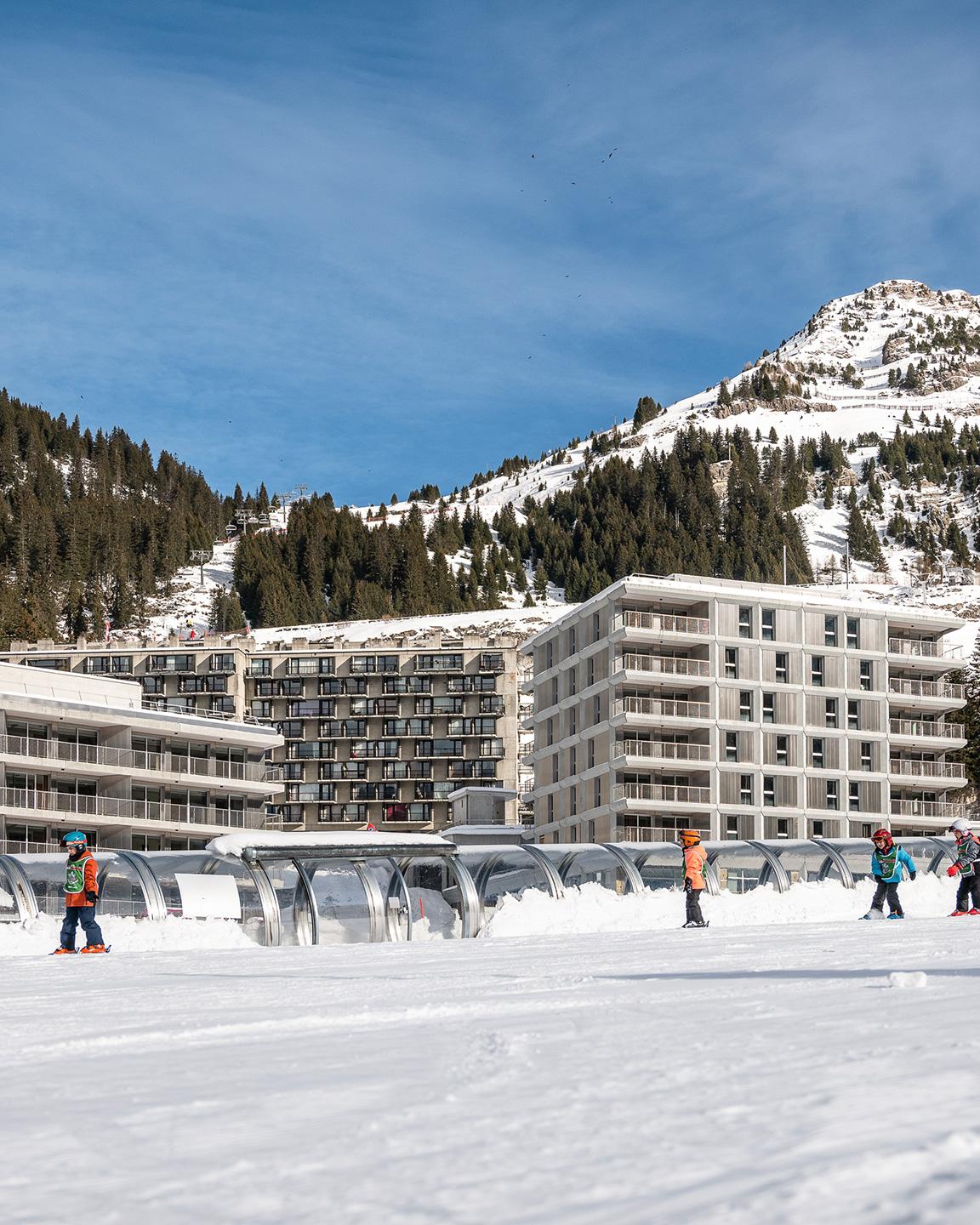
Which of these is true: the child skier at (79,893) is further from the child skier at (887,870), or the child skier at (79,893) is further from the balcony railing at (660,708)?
the balcony railing at (660,708)

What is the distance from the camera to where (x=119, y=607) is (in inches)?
7840

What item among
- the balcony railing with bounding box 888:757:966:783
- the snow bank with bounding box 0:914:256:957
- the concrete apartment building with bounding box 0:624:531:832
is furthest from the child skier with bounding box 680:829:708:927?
the concrete apartment building with bounding box 0:624:531:832

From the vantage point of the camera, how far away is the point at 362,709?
124 metres

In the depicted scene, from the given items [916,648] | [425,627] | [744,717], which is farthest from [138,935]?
[425,627]

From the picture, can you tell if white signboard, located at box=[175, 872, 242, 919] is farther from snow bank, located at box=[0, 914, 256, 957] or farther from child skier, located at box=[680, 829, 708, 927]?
child skier, located at box=[680, 829, 708, 927]

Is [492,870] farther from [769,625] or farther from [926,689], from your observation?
[926,689]

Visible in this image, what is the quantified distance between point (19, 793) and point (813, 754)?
39.8 meters

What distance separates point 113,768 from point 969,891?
5025cm

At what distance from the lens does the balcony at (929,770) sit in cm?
8056

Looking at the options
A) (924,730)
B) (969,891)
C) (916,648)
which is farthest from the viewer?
(916,648)

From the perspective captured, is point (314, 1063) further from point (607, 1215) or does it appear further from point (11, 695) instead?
point (11, 695)

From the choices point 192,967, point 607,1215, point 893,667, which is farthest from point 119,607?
point 607,1215

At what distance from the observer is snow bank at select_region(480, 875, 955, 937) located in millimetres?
28094

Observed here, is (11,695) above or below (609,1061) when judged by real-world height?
above
